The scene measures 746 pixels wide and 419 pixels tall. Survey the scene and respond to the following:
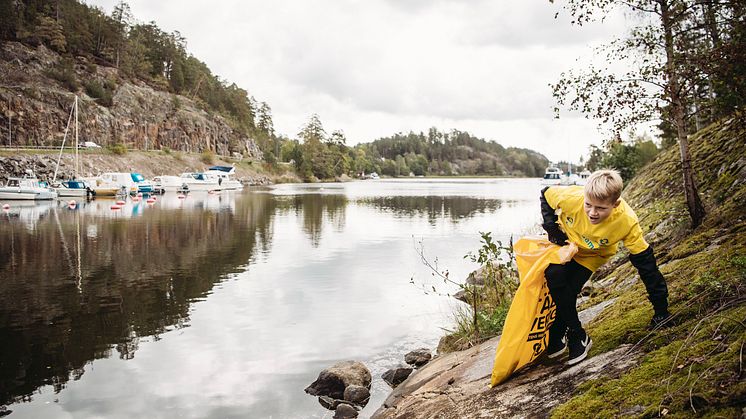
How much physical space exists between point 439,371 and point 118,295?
35.9 feet

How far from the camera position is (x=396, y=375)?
9578 millimetres

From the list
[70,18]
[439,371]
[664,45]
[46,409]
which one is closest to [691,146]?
[664,45]

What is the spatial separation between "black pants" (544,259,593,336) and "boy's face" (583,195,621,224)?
21.7 inches

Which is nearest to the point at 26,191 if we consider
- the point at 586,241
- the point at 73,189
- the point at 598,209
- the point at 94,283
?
the point at 73,189

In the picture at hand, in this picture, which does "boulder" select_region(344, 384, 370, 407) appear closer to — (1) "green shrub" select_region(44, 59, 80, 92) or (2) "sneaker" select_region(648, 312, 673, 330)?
(2) "sneaker" select_region(648, 312, 673, 330)

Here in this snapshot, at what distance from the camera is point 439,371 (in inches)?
307

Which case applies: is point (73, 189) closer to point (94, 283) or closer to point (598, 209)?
point (94, 283)

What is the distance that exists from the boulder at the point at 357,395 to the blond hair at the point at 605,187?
5.76 meters

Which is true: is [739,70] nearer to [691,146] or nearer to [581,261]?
[581,261]

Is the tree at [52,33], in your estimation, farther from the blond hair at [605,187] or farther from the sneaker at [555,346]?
the blond hair at [605,187]

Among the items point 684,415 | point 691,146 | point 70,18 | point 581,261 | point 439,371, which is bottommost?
point 439,371

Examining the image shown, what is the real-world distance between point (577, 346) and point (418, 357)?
5700mm

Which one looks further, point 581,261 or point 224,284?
point 224,284

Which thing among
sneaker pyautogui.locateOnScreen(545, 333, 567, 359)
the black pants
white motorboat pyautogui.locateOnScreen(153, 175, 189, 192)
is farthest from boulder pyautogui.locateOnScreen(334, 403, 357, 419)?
white motorboat pyautogui.locateOnScreen(153, 175, 189, 192)
